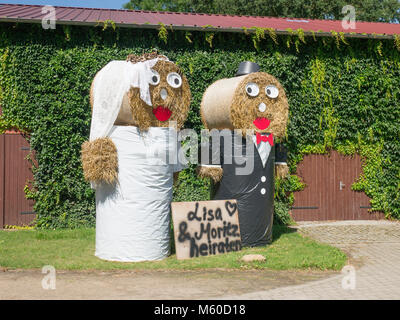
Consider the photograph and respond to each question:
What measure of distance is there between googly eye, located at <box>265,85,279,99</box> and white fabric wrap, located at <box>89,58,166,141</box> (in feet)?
6.58

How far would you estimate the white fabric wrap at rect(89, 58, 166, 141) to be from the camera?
20.4ft

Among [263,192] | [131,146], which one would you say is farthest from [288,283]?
[131,146]

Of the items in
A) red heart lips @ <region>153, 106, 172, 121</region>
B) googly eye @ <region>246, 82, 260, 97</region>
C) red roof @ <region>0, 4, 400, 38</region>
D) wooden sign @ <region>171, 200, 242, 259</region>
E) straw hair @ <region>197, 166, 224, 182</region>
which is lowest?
wooden sign @ <region>171, 200, 242, 259</region>

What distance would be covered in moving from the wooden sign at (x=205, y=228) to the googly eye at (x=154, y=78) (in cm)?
178

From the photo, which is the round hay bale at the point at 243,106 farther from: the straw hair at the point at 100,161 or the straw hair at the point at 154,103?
the straw hair at the point at 100,161

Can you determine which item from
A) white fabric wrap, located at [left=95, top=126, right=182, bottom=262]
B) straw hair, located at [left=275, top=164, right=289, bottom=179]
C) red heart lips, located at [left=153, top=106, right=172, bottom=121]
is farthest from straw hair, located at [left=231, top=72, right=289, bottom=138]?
white fabric wrap, located at [left=95, top=126, right=182, bottom=262]

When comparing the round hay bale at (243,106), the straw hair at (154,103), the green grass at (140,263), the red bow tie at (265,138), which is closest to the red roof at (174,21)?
the round hay bale at (243,106)

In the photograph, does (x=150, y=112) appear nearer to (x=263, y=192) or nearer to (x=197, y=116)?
(x=263, y=192)

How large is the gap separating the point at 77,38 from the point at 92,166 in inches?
180

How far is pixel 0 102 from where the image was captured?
368 inches

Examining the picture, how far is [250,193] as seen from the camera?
23.2 feet

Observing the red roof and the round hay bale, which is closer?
the round hay bale

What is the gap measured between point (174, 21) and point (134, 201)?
6.15 metres

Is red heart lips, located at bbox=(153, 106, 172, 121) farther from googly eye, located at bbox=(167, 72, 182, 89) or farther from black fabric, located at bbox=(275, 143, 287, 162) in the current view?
black fabric, located at bbox=(275, 143, 287, 162)
